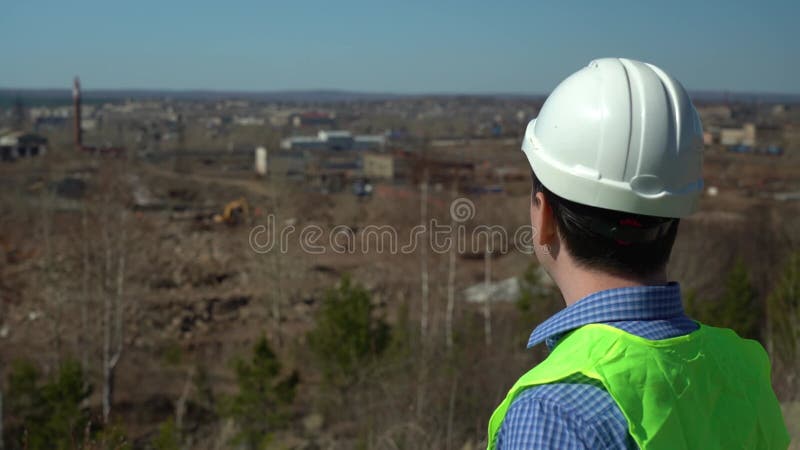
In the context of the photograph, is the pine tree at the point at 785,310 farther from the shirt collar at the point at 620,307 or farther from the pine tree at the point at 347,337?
the shirt collar at the point at 620,307

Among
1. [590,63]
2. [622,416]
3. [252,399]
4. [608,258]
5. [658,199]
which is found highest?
[590,63]

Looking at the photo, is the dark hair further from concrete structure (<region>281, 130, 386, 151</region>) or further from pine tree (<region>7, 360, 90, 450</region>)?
concrete structure (<region>281, 130, 386, 151</region>)

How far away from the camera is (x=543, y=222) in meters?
1.67

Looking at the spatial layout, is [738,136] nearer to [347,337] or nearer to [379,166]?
[379,166]

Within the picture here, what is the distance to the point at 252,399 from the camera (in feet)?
47.7

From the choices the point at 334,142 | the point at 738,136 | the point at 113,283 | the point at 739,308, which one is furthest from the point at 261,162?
the point at 739,308

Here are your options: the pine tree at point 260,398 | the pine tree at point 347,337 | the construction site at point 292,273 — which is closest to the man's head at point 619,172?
the construction site at point 292,273

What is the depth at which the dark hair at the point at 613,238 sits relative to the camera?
1574mm

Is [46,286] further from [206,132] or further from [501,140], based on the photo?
[206,132]

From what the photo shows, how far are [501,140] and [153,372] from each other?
48307 mm

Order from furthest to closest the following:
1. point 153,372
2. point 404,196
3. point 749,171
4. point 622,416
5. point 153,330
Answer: point 749,171
point 404,196
point 153,330
point 153,372
point 622,416

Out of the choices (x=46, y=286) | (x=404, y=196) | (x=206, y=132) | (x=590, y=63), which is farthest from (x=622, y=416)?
(x=206, y=132)

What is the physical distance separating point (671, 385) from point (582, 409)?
21cm

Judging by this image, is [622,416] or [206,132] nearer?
[622,416]
